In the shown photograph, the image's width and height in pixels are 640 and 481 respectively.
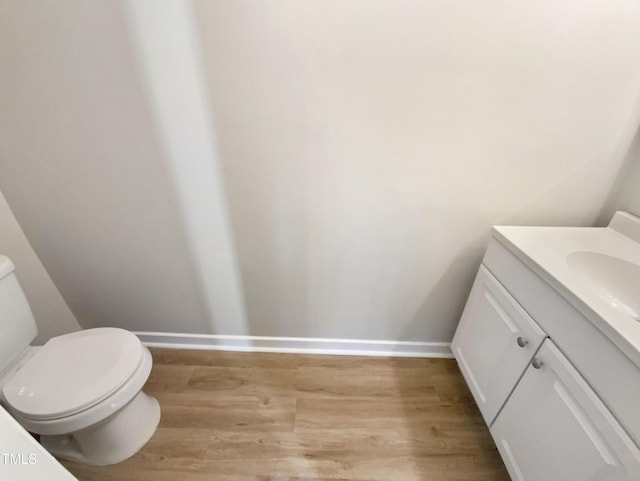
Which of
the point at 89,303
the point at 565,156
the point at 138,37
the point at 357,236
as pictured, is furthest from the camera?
the point at 89,303

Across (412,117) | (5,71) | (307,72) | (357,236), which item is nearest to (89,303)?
(5,71)

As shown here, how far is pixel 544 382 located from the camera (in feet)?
2.60

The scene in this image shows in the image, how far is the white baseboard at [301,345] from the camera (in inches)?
58.6

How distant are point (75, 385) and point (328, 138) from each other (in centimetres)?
121

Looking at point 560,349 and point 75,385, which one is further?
point 75,385

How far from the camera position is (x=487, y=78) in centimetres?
91

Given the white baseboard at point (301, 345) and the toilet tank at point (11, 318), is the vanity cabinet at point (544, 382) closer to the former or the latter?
the white baseboard at point (301, 345)

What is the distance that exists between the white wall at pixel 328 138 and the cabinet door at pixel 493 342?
0.19 metres

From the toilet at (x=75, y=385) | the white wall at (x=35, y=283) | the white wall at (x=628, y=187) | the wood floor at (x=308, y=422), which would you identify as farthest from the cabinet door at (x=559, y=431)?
the white wall at (x=35, y=283)

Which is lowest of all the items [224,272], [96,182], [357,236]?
[224,272]

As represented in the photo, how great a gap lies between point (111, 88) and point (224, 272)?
2.66 ft

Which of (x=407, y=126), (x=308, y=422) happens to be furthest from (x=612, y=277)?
(x=308, y=422)

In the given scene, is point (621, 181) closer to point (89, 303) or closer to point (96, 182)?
point (96, 182)

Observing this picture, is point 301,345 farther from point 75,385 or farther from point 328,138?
point 328,138
